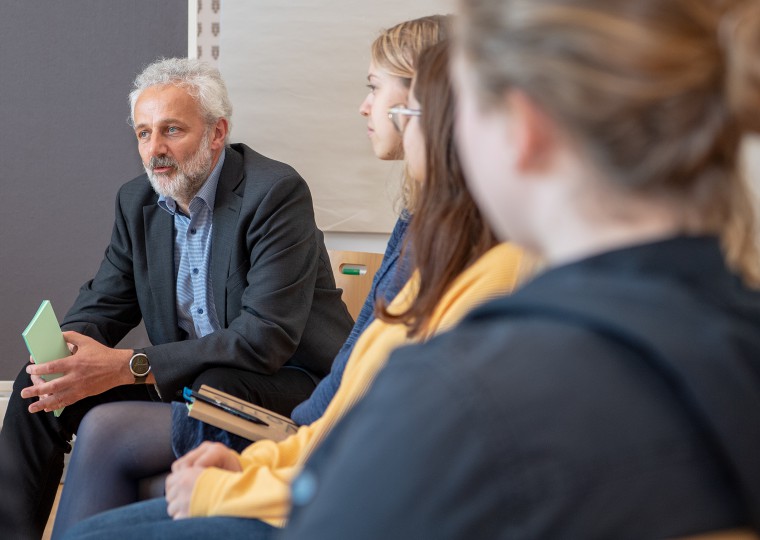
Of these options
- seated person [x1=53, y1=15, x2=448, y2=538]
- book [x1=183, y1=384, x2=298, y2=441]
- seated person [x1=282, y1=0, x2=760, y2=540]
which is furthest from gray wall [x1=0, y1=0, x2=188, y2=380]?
seated person [x1=282, y1=0, x2=760, y2=540]

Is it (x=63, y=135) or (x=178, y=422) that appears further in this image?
(x=63, y=135)

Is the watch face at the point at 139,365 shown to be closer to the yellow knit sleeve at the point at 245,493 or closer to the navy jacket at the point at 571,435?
the yellow knit sleeve at the point at 245,493

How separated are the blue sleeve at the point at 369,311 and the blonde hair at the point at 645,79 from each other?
0.93 meters

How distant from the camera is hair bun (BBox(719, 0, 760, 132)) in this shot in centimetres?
57

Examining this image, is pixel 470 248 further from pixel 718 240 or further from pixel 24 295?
pixel 24 295

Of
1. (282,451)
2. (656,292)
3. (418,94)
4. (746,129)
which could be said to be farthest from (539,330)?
(282,451)

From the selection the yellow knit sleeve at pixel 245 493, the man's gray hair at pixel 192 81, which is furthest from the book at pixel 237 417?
the man's gray hair at pixel 192 81

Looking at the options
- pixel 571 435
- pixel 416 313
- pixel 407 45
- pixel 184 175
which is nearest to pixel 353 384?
pixel 416 313

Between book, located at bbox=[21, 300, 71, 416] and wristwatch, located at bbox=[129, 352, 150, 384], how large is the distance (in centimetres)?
17

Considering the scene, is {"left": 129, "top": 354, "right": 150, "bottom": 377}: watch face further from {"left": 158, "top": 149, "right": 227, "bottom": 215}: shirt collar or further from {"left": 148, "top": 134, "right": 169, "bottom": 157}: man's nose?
{"left": 148, "top": 134, "right": 169, "bottom": 157}: man's nose

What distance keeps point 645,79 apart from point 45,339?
1881mm

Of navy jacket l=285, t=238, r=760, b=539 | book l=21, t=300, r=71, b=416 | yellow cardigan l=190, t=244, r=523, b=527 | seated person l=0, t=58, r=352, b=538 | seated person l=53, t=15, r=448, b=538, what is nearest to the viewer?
navy jacket l=285, t=238, r=760, b=539

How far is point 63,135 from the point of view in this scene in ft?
10.8

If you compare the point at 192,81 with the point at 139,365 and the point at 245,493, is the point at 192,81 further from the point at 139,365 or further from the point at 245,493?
the point at 245,493
